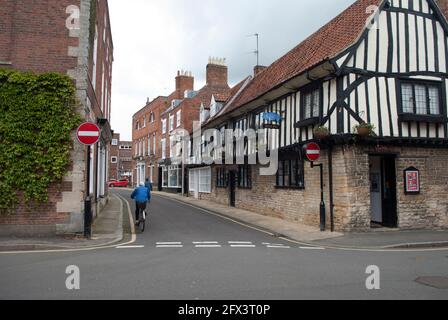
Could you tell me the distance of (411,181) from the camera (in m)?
13.9

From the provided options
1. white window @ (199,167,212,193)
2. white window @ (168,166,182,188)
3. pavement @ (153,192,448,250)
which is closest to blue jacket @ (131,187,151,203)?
pavement @ (153,192,448,250)

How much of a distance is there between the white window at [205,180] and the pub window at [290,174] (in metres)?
11.6

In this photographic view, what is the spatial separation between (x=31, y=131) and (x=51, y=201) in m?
2.09

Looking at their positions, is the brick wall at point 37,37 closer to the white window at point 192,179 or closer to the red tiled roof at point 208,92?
the white window at point 192,179

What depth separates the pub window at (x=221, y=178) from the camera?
2541 cm

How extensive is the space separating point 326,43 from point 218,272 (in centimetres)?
1226

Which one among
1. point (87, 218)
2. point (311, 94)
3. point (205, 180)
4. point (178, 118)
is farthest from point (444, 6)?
point (178, 118)

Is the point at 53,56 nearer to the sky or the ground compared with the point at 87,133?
nearer to the sky

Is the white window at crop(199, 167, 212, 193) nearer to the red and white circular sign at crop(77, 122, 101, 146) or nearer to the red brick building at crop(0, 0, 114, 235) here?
the red brick building at crop(0, 0, 114, 235)

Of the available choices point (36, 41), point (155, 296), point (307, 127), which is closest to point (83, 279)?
point (155, 296)

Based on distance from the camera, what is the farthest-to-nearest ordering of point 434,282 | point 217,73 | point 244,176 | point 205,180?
point 217,73 → point 205,180 → point 244,176 → point 434,282

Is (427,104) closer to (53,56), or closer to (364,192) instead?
(364,192)
